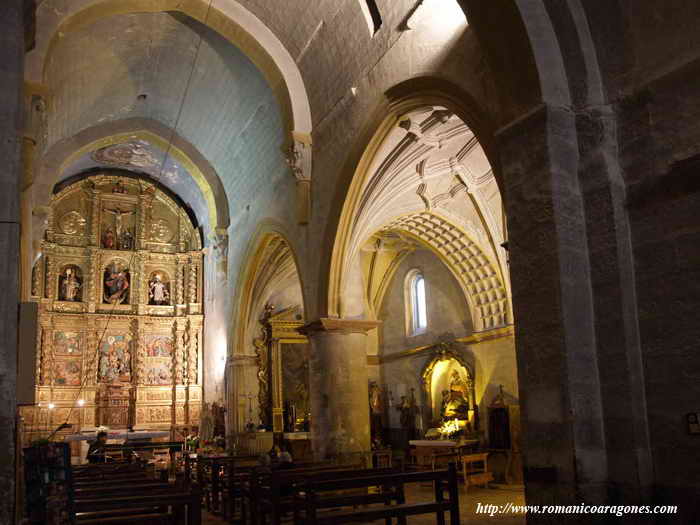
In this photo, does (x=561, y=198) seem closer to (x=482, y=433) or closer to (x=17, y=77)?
(x=17, y=77)

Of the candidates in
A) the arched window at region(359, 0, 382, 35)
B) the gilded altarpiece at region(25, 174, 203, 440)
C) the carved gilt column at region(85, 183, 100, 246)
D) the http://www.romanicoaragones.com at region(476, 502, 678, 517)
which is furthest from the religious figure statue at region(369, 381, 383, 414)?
the http://www.romanicoaragones.com at region(476, 502, 678, 517)

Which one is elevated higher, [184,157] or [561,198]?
[184,157]

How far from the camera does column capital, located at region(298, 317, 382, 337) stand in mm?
12477

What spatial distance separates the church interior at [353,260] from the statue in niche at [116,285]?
0.14 meters

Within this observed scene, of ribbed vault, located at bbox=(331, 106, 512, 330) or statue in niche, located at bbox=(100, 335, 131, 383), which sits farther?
statue in niche, located at bbox=(100, 335, 131, 383)

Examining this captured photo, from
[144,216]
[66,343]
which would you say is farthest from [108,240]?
[66,343]

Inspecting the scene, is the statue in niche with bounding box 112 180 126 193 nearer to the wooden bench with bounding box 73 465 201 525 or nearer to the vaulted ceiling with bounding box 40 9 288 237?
the vaulted ceiling with bounding box 40 9 288 237

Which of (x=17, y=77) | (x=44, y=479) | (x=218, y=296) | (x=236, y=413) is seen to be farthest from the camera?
(x=218, y=296)

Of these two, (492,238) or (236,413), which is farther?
(236,413)

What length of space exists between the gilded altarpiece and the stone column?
1226 cm

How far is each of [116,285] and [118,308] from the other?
865mm

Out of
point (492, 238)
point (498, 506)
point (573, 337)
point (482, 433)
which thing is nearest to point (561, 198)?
point (573, 337)

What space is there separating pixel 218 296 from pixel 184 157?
4.79 metres

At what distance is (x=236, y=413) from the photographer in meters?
19.8
